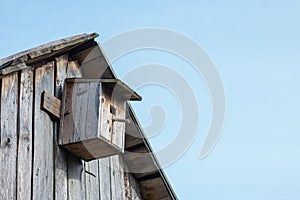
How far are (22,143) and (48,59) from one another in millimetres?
758

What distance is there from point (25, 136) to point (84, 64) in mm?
1081

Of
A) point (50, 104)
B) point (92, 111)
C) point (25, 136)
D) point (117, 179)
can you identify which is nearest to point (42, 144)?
point (25, 136)

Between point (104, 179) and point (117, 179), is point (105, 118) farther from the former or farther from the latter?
point (117, 179)

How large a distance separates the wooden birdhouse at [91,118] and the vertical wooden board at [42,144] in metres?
0.14

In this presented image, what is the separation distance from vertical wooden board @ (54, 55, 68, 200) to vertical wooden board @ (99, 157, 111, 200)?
556mm

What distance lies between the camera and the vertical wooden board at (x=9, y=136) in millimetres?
4336

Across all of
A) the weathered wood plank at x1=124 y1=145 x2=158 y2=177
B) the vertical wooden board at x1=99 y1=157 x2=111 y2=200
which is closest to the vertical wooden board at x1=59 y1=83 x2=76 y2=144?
the vertical wooden board at x1=99 y1=157 x2=111 y2=200

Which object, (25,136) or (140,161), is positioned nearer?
(25,136)

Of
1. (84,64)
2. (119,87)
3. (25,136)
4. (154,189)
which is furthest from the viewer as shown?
(154,189)

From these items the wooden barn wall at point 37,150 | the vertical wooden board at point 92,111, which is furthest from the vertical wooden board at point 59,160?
the vertical wooden board at point 92,111

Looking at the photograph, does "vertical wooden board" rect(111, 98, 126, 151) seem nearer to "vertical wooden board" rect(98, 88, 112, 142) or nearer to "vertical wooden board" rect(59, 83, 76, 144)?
"vertical wooden board" rect(98, 88, 112, 142)

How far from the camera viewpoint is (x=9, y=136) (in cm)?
447

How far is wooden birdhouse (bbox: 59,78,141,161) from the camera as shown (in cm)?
496

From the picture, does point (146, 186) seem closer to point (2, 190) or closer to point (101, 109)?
point (101, 109)
